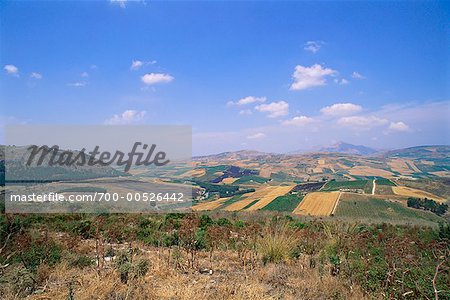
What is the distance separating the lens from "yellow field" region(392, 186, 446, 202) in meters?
47.9

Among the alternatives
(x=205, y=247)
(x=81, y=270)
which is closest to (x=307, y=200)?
(x=205, y=247)

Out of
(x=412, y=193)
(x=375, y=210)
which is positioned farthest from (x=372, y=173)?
(x=375, y=210)

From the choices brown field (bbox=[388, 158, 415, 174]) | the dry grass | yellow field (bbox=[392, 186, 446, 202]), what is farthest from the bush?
brown field (bbox=[388, 158, 415, 174])

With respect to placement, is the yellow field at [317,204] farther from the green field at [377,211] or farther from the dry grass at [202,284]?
the dry grass at [202,284]

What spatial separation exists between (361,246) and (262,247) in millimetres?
2088

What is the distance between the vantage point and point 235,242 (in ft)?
25.1

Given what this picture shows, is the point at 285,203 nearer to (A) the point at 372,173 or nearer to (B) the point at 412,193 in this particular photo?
(B) the point at 412,193

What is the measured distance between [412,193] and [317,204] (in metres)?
21.0

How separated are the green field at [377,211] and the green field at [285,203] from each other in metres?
7.81

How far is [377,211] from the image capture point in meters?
41.1

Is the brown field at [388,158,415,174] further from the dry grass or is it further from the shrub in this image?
the dry grass

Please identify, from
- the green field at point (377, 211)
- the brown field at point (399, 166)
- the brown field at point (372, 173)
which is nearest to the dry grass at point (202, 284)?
the green field at point (377, 211)

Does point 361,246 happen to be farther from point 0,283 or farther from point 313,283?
point 0,283

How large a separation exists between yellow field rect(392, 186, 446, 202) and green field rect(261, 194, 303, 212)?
19.9 metres
